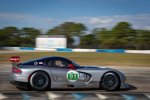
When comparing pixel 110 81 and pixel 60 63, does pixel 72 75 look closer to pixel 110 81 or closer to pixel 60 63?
pixel 60 63

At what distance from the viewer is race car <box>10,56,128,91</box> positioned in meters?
9.48

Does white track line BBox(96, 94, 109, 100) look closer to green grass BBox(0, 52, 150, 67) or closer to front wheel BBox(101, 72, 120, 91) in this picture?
front wheel BBox(101, 72, 120, 91)

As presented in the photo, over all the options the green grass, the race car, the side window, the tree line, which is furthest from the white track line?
the tree line

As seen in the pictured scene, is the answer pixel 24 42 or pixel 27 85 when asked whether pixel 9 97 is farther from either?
pixel 24 42

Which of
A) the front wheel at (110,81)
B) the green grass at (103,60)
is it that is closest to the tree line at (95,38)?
the green grass at (103,60)

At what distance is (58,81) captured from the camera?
32.0 ft

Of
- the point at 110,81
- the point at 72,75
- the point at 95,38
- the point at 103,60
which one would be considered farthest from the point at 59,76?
the point at 95,38

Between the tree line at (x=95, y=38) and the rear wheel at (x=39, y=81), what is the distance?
43423 millimetres

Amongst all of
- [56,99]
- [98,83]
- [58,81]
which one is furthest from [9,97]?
[98,83]

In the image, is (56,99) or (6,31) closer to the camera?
(56,99)

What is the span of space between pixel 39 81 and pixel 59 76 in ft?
1.94

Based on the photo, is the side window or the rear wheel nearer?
the rear wheel

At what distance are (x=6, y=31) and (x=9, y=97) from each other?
2217 inches

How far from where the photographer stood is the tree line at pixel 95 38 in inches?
2179
